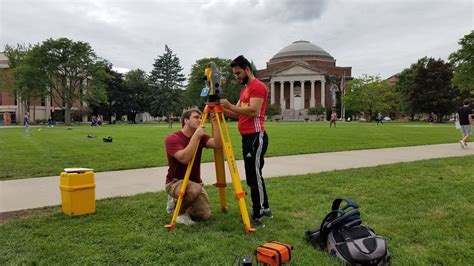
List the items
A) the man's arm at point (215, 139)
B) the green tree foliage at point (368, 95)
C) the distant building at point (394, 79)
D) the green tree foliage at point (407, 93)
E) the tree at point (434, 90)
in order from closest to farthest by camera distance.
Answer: the man's arm at point (215, 139)
the tree at point (434, 90)
the green tree foliage at point (407, 93)
the green tree foliage at point (368, 95)
the distant building at point (394, 79)

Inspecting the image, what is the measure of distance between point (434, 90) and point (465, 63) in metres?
19.7

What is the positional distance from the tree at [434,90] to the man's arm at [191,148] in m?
77.7

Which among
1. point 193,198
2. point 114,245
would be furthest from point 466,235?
point 114,245

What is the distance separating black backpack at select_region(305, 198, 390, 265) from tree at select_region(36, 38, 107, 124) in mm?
66412

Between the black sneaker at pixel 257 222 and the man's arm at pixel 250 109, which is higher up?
the man's arm at pixel 250 109

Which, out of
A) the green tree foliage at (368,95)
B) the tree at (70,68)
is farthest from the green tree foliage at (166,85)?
the green tree foliage at (368,95)

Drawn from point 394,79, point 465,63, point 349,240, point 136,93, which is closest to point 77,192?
point 349,240

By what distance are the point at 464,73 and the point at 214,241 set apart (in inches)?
2375

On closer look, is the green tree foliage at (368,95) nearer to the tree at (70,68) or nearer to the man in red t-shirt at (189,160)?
the tree at (70,68)

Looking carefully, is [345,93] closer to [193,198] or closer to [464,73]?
[464,73]

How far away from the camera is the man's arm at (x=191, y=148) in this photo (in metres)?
4.83

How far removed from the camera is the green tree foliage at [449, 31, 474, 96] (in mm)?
53656

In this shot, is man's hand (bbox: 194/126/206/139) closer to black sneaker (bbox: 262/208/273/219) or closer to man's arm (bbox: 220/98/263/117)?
man's arm (bbox: 220/98/263/117)

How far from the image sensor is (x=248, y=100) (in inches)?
201
